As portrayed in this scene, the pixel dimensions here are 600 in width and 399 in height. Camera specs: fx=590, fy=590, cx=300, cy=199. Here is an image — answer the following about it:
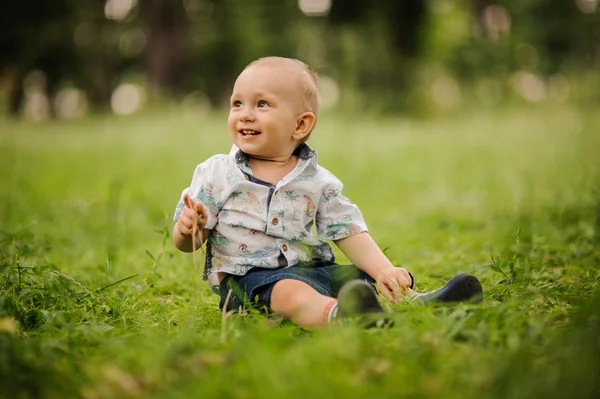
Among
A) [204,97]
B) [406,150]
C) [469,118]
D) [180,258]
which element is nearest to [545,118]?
[469,118]

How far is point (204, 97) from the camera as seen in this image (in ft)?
107

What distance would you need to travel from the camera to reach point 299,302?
2119 mm

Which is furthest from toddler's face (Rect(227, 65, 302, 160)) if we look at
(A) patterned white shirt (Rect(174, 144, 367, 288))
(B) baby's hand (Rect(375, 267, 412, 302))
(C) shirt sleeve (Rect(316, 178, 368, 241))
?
(B) baby's hand (Rect(375, 267, 412, 302))

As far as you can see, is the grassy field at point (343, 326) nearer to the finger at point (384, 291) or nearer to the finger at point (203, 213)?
the finger at point (384, 291)

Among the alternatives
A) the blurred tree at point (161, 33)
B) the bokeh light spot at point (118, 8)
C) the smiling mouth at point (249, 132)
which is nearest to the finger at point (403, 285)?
the smiling mouth at point (249, 132)

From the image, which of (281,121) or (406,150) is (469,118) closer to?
(406,150)

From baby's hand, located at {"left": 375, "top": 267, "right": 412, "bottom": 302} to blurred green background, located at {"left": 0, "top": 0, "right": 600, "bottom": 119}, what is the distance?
36.8ft

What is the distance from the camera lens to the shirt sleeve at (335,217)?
2500 mm

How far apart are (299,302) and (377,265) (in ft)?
1.56

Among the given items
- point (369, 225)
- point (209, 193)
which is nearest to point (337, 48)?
point (369, 225)

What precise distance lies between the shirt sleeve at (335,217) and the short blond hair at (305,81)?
340 mm

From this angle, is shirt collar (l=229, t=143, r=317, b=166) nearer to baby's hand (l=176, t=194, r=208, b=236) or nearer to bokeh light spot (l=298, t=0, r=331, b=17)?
baby's hand (l=176, t=194, r=208, b=236)

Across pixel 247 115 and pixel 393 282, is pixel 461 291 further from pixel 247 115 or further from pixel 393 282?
pixel 247 115

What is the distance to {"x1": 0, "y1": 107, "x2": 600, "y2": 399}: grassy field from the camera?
1.47m
